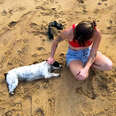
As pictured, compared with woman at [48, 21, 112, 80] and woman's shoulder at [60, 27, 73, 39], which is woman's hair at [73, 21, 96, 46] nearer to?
woman at [48, 21, 112, 80]

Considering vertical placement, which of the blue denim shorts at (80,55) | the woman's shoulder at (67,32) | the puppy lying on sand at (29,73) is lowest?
the puppy lying on sand at (29,73)

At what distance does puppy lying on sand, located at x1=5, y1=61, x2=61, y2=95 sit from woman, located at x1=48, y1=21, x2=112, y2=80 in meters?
0.19

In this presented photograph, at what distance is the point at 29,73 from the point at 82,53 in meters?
0.90

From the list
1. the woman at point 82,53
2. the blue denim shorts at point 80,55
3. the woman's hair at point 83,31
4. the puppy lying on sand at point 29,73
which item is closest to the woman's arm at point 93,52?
the woman at point 82,53

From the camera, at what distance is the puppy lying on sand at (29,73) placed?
3.20m

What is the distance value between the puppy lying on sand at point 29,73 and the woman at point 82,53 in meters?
0.19

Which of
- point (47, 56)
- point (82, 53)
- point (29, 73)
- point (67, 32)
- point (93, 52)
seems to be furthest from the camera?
point (47, 56)

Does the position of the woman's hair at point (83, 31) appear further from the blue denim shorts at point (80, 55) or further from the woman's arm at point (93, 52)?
the blue denim shorts at point (80, 55)

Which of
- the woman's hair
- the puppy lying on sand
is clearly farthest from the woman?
the puppy lying on sand

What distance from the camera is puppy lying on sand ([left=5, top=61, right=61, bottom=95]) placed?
3197 mm

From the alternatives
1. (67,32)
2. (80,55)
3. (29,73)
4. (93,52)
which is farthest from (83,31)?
(29,73)

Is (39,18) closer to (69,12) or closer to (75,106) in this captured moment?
(69,12)

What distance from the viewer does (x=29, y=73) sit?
10.6 ft

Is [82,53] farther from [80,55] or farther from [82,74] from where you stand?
[82,74]
